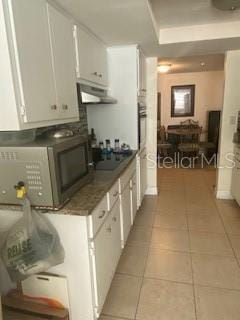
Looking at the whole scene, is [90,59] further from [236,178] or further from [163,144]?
[163,144]

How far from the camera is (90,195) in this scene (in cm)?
144

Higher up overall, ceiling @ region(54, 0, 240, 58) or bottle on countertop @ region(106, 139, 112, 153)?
ceiling @ region(54, 0, 240, 58)

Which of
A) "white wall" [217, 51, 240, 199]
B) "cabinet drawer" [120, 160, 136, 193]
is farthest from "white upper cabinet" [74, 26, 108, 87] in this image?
"white wall" [217, 51, 240, 199]

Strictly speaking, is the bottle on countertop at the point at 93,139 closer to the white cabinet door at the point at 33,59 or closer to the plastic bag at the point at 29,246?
the white cabinet door at the point at 33,59

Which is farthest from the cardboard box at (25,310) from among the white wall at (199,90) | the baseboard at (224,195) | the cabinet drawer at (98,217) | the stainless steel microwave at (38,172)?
the white wall at (199,90)

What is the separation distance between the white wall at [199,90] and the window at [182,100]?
0.31ft

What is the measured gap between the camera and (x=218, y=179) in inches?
138

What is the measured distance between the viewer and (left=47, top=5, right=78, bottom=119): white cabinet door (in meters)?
1.48

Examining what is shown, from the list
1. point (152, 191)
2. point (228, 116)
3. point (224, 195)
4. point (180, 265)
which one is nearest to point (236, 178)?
point (224, 195)

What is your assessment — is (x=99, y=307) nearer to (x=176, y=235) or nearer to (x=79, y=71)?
(x=176, y=235)

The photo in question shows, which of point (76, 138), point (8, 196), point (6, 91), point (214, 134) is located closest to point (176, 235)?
point (76, 138)

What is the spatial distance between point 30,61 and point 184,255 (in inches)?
80.7

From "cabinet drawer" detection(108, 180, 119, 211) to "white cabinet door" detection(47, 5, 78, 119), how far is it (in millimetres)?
622

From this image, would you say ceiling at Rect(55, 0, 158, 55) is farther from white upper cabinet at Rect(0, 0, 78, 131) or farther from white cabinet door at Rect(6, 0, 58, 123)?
white cabinet door at Rect(6, 0, 58, 123)
